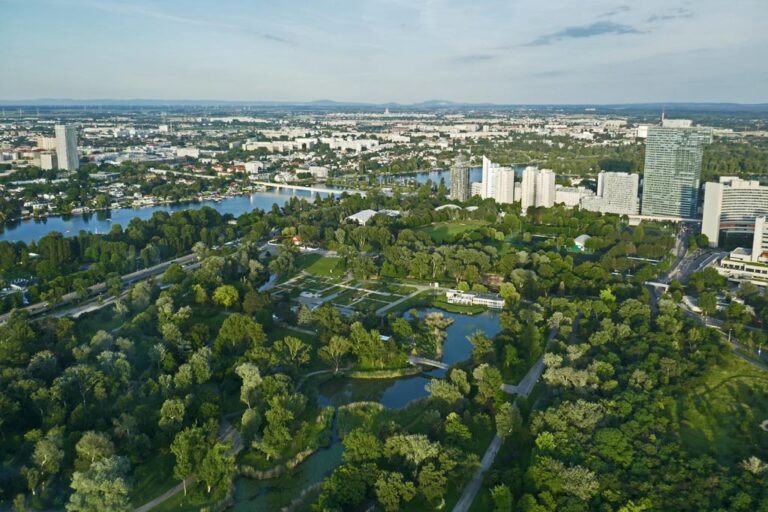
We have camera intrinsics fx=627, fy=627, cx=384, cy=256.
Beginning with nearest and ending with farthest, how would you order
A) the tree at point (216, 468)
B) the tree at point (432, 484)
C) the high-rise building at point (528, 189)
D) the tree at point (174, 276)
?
the tree at point (432, 484), the tree at point (216, 468), the tree at point (174, 276), the high-rise building at point (528, 189)

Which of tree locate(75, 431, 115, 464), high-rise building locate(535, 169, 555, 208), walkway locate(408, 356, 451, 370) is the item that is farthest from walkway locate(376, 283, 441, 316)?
high-rise building locate(535, 169, 555, 208)

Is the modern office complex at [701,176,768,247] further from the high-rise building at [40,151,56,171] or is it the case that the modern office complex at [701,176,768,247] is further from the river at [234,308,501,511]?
the high-rise building at [40,151,56,171]

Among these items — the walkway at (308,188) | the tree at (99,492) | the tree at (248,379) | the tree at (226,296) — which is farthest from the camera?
the walkway at (308,188)

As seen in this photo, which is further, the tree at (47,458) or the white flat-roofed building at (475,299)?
the white flat-roofed building at (475,299)

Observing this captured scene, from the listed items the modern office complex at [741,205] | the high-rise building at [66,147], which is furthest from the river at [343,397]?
the high-rise building at [66,147]

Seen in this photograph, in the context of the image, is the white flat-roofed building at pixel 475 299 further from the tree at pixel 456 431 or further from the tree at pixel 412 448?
the tree at pixel 412 448

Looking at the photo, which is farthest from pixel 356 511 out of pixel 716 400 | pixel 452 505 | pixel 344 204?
pixel 344 204
